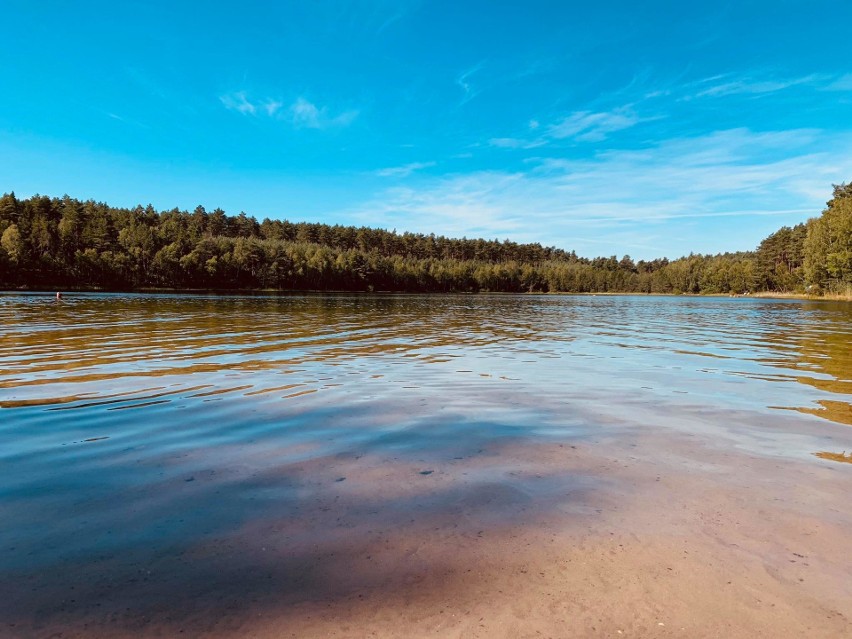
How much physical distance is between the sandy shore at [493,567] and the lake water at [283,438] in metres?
0.03

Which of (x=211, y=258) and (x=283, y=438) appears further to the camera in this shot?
(x=211, y=258)

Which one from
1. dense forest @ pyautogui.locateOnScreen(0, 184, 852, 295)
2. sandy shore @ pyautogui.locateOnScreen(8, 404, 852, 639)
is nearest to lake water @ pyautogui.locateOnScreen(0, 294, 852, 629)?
sandy shore @ pyautogui.locateOnScreen(8, 404, 852, 639)

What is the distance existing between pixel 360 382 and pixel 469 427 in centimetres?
408

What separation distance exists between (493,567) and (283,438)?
4.01 meters

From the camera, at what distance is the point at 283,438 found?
264 inches

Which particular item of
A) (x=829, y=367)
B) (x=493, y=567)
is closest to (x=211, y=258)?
(x=829, y=367)

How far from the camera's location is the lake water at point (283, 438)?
11.7ft

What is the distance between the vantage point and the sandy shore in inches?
115

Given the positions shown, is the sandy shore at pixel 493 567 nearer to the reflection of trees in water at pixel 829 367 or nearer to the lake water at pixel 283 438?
the lake water at pixel 283 438

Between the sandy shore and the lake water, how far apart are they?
0.03m

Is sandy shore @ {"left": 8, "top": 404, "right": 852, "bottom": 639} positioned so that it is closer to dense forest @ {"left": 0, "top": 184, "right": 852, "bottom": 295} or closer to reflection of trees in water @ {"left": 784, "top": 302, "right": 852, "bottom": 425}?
reflection of trees in water @ {"left": 784, "top": 302, "right": 852, "bottom": 425}

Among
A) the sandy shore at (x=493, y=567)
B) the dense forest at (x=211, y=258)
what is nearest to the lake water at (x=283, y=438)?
the sandy shore at (x=493, y=567)

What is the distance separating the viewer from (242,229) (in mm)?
189000

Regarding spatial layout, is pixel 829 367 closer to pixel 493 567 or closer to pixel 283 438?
pixel 493 567
